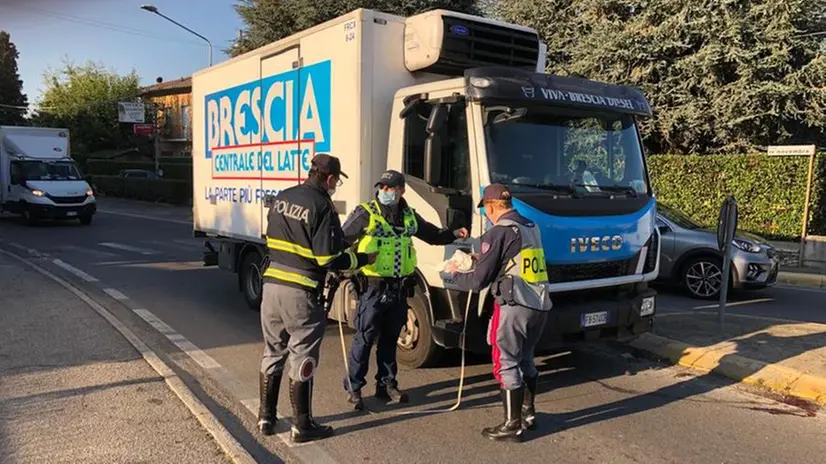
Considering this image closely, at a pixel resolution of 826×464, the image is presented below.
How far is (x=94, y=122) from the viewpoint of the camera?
47.0m

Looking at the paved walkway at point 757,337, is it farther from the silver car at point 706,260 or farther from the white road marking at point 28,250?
the white road marking at point 28,250

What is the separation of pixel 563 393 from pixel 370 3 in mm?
19899

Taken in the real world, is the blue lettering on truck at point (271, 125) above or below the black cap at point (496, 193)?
above

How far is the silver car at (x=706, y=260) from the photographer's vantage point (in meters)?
9.46

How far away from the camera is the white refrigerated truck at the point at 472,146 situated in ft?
16.2

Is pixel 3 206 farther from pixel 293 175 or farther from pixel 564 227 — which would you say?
pixel 564 227

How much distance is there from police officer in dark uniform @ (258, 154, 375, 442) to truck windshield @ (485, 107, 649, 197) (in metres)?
1.51

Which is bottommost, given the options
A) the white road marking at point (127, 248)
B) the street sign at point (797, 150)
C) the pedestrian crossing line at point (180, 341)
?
the white road marking at point (127, 248)

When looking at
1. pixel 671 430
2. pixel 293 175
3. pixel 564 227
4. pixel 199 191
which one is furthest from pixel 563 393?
pixel 199 191

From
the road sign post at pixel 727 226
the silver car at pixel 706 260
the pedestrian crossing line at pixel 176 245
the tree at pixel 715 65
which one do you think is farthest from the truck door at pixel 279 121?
the tree at pixel 715 65

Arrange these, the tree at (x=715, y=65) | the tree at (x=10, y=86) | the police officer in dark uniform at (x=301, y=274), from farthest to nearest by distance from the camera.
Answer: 1. the tree at (x=10, y=86)
2. the tree at (x=715, y=65)
3. the police officer in dark uniform at (x=301, y=274)

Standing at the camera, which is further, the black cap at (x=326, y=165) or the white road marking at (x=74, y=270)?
the white road marking at (x=74, y=270)

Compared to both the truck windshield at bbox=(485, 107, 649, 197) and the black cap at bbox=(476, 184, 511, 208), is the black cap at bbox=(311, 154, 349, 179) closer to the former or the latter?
the black cap at bbox=(476, 184, 511, 208)

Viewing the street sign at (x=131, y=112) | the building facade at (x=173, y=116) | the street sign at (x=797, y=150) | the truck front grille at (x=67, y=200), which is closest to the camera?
the street sign at (x=797, y=150)
